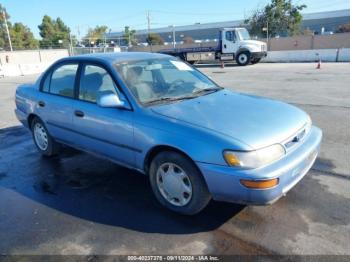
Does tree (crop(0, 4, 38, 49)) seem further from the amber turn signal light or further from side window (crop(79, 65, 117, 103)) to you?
the amber turn signal light

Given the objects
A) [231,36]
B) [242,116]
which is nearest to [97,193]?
[242,116]

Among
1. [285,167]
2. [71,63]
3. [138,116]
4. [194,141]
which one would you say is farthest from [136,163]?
[71,63]

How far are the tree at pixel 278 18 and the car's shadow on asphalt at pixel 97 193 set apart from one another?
45833mm

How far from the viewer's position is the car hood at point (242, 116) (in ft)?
9.83

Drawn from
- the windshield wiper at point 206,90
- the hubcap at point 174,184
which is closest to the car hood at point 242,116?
the windshield wiper at point 206,90

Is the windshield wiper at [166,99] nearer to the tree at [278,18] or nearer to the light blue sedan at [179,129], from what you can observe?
the light blue sedan at [179,129]

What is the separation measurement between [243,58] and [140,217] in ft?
70.1

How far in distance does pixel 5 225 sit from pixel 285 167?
2.84 m

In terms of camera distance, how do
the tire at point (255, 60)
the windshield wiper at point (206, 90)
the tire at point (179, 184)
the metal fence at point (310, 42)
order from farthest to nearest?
the metal fence at point (310, 42), the tire at point (255, 60), the windshield wiper at point (206, 90), the tire at point (179, 184)

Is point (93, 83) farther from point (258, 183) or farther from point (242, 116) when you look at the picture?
point (258, 183)

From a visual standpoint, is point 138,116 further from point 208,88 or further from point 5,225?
point 5,225

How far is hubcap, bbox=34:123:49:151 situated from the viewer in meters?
5.28

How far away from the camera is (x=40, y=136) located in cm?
538

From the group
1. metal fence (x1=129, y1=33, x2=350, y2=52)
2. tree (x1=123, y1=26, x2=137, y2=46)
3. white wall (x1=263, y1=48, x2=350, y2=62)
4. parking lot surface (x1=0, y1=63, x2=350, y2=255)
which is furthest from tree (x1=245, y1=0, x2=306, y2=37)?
parking lot surface (x1=0, y1=63, x2=350, y2=255)
